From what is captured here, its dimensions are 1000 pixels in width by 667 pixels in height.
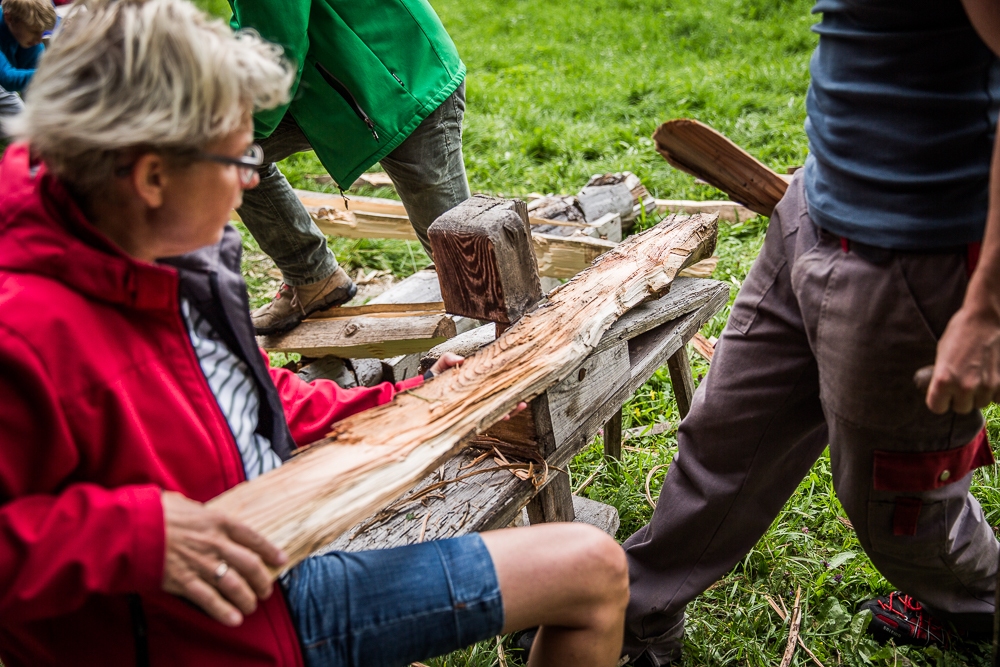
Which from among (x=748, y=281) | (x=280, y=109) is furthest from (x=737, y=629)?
(x=280, y=109)

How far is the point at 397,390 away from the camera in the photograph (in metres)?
1.72

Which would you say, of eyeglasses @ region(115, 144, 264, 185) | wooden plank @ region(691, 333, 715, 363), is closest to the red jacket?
eyeglasses @ region(115, 144, 264, 185)

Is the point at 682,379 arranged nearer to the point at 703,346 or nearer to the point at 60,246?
the point at 703,346

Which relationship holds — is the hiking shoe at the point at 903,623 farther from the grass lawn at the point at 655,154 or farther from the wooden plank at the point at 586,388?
the wooden plank at the point at 586,388

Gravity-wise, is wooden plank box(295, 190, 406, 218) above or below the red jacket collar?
below

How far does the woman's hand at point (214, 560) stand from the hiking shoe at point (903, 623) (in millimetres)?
1903

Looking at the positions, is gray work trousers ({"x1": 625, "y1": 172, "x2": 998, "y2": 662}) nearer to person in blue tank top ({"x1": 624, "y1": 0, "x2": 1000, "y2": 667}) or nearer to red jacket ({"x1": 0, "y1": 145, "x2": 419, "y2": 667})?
person in blue tank top ({"x1": 624, "y1": 0, "x2": 1000, "y2": 667})

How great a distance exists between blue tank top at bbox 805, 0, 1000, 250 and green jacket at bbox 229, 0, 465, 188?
4.77 ft

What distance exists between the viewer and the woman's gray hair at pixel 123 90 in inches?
42.8

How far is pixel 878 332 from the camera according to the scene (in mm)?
1436

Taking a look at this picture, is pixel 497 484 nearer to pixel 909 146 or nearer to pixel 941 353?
pixel 941 353

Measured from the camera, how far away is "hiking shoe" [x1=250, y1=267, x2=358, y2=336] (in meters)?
3.30

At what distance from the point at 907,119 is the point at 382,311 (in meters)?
2.37

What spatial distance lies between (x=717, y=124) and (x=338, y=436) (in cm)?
555
